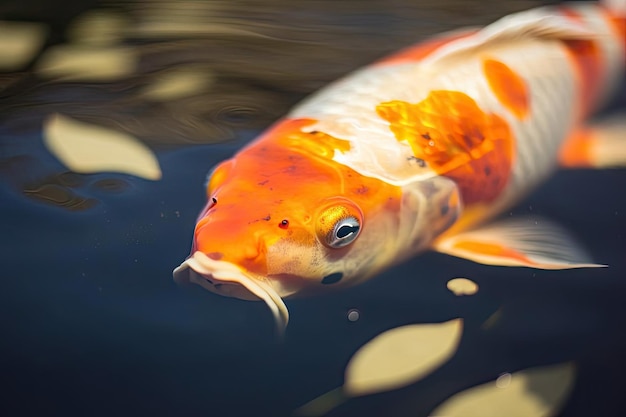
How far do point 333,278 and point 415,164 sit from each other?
13 centimetres

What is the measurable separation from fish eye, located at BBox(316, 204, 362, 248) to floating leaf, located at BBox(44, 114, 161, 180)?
7.4 inches

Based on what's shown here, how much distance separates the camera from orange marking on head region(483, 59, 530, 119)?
2.57 feet

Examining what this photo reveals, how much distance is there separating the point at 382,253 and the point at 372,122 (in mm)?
133

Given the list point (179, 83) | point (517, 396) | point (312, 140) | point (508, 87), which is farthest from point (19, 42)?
point (517, 396)

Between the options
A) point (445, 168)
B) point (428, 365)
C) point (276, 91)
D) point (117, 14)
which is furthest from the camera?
point (117, 14)

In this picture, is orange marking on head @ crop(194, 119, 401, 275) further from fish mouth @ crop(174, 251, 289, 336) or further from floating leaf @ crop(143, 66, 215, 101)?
floating leaf @ crop(143, 66, 215, 101)

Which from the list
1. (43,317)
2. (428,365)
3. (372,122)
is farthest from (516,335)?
(43,317)

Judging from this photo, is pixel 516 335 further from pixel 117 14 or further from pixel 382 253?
pixel 117 14

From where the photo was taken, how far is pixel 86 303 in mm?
621

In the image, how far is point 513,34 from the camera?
0.83 meters

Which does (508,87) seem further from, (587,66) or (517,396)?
(517,396)

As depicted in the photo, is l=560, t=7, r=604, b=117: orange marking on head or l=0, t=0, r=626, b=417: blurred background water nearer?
l=0, t=0, r=626, b=417: blurred background water

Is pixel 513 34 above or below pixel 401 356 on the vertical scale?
above

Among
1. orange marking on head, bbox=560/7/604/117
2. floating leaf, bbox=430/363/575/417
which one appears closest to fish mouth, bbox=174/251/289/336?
floating leaf, bbox=430/363/575/417
